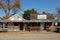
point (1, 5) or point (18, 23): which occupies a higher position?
point (1, 5)

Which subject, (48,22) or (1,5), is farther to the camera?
(1,5)

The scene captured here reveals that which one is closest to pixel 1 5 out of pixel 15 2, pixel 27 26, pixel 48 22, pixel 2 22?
pixel 15 2

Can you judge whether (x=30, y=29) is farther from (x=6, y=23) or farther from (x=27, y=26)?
(x=6, y=23)

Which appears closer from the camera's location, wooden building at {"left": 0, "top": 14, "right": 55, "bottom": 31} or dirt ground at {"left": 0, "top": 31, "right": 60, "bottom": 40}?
dirt ground at {"left": 0, "top": 31, "right": 60, "bottom": 40}

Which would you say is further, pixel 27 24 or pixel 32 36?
pixel 27 24

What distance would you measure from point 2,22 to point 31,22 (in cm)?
892

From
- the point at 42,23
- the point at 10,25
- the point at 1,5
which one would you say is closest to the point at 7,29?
the point at 10,25

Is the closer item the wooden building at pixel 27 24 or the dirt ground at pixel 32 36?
the dirt ground at pixel 32 36

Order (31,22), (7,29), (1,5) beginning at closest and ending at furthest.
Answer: (7,29), (31,22), (1,5)

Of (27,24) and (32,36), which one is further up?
(27,24)

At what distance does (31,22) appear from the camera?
51.5 meters

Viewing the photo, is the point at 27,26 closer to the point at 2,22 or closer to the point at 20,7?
the point at 2,22

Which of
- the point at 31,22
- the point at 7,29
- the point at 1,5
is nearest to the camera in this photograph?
the point at 7,29

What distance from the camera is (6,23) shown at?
52719 mm
